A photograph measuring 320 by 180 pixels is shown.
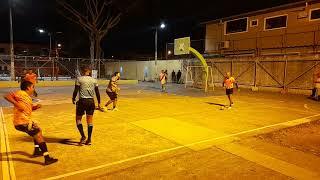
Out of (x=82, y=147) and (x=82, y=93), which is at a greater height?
(x=82, y=93)

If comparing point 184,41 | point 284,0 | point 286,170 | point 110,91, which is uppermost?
point 284,0

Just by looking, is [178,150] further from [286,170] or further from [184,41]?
[184,41]

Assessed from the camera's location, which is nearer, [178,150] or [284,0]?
[178,150]

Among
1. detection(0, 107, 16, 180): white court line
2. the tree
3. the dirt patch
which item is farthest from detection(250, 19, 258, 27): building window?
detection(0, 107, 16, 180): white court line

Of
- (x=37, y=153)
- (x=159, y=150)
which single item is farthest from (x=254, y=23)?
(x=37, y=153)

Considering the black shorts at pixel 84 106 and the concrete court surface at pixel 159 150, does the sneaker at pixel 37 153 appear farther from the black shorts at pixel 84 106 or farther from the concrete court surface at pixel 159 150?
the black shorts at pixel 84 106

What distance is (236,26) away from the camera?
2700cm

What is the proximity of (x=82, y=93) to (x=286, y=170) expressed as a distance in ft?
15.9

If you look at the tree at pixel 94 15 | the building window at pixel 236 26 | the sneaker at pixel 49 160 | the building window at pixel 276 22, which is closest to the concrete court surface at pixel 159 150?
the sneaker at pixel 49 160

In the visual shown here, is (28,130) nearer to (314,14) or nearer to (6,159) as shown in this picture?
(6,159)

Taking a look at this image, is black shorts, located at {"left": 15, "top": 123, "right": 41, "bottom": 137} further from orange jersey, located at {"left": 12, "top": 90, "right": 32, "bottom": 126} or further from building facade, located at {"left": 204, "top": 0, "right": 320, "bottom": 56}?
building facade, located at {"left": 204, "top": 0, "right": 320, "bottom": 56}

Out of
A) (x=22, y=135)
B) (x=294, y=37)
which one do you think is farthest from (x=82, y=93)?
(x=294, y=37)

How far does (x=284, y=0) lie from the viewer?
74.9ft

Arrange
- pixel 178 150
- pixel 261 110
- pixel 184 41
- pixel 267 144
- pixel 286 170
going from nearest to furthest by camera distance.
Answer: pixel 286 170 → pixel 178 150 → pixel 267 144 → pixel 261 110 → pixel 184 41
